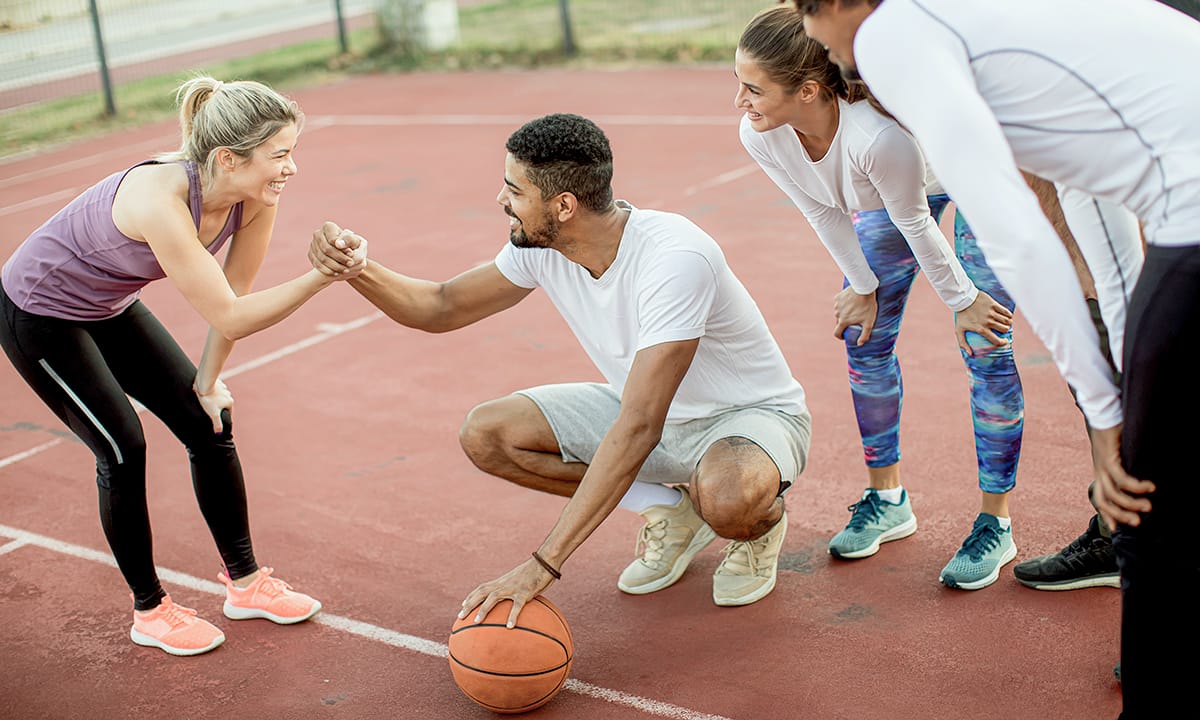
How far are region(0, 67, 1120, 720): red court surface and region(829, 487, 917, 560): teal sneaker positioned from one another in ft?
0.16

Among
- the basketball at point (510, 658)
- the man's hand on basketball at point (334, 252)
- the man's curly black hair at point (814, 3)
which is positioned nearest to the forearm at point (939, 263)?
the man's curly black hair at point (814, 3)

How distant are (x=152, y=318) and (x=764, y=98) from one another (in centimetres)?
202

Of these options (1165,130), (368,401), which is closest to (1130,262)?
Result: (1165,130)


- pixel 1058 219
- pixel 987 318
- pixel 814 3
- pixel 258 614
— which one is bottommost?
pixel 258 614

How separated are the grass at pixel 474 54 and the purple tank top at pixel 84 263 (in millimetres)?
11083

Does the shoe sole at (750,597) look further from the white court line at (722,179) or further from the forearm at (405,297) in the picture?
the white court line at (722,179)

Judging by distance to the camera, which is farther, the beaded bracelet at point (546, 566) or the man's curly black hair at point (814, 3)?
the beaded bracelet at point (546, 566)

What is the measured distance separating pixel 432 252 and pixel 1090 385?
257 inches

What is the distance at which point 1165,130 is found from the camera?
228cm

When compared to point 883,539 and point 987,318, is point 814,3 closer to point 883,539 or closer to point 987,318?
point 987,318

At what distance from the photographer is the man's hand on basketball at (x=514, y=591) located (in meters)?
3.32

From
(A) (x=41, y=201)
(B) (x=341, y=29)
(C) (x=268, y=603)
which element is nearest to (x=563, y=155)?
(C) (x=268, y=603)

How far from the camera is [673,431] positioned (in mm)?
3988

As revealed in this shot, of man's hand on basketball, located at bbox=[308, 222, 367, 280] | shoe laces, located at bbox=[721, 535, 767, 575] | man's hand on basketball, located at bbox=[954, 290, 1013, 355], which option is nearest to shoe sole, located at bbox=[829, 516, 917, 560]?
shoe laces, located at bbox=[721, 535, 767, 575]
